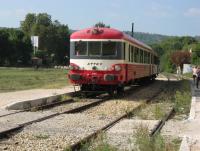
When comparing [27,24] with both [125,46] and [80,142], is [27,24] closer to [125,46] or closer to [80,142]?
[125,46]

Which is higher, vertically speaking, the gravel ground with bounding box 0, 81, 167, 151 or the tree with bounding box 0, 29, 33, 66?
the tree with bounding box 0, 29, 33, 66

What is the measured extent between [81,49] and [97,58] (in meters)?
1.05

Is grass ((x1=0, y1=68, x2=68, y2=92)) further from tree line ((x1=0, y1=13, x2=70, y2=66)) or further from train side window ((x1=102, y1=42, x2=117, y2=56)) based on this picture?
tree line ((x1=0, y1=13, x2=70, y2=66))

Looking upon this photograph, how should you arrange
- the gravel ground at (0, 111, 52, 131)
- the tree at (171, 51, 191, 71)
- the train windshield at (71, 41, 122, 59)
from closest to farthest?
the gravel ground at (0, 111, 52, 131)
the train windshield at (71, 41, 122, 59)
the tree at (171, 51, 191, 71)

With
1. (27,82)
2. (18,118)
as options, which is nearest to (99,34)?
(18,118)

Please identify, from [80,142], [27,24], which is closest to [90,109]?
[80,142]

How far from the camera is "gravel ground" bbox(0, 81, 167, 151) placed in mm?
11195

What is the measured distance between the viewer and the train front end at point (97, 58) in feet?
79.4

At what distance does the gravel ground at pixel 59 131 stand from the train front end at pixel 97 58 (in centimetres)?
456

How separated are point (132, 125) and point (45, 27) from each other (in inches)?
5059

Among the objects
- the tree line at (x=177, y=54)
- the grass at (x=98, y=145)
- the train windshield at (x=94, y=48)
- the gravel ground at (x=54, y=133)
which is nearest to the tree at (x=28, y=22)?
the tree line at (x=177, y=54)

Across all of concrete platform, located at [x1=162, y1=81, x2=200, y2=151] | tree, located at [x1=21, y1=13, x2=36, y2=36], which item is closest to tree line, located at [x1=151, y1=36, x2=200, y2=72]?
tree, located at [x1=21, y1=13, x2=36, y2=36]

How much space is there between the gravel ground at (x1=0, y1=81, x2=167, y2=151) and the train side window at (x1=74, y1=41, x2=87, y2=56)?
18.8 ft

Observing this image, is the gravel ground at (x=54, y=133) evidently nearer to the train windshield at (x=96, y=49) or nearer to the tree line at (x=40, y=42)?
the train windshield at (x=96, y=49)
